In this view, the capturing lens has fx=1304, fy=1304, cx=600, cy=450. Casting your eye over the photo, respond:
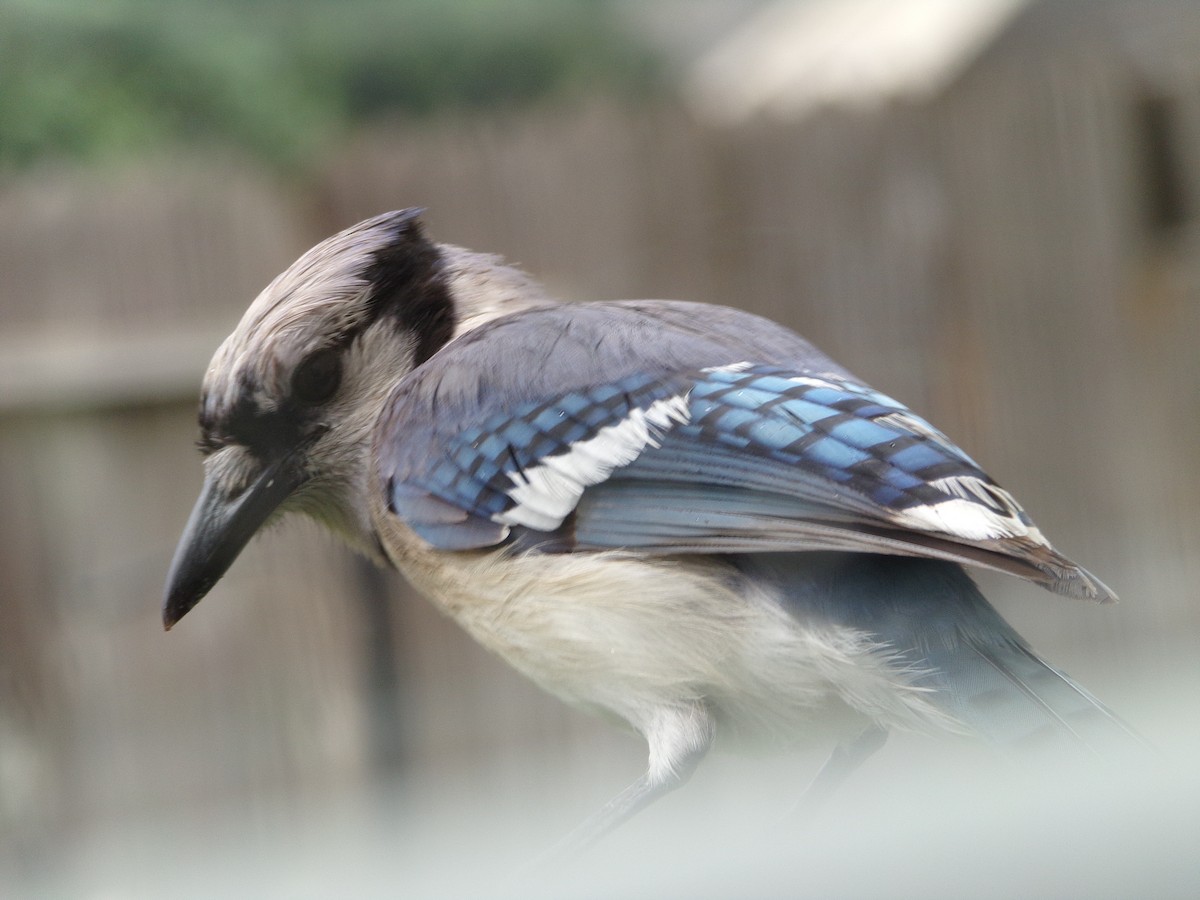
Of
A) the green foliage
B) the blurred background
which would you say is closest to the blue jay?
the blurred background

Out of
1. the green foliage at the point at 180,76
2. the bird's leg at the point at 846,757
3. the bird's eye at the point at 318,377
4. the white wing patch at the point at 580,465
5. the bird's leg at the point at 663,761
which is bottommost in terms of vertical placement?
the bird's leg at the point at 846,757

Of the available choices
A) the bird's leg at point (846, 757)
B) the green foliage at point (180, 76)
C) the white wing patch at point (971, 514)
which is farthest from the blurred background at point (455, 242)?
the white wing patch at point (971, 514)

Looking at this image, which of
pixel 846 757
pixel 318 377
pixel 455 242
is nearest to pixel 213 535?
pixel 318 377

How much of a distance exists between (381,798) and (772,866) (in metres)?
2.15

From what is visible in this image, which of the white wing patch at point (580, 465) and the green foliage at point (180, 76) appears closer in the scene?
the white wing patch at point (580, 465)

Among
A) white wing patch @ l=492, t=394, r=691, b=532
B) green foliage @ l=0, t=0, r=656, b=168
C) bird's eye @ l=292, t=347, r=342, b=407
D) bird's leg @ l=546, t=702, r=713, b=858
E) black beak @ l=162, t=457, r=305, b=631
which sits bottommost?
bird's leg @ l=546, t=702, r=713, b=858

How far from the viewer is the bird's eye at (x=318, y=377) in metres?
1.27

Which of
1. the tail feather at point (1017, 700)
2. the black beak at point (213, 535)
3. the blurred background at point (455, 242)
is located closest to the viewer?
the tail feather at point (1017, 700)

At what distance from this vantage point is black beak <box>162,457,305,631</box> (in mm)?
1194

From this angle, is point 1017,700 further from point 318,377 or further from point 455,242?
point 455,242

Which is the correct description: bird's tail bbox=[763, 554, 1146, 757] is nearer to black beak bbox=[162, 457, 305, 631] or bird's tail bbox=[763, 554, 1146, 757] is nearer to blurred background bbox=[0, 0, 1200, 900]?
black beak bbox=[162, 457, 305, 631]

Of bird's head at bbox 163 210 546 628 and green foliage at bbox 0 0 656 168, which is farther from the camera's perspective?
green foliage at bbox 0 0 656 168

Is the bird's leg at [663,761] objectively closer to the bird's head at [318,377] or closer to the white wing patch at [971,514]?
the white wing patch at [971,514]

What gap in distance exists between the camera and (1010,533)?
3.10 feet
